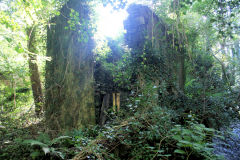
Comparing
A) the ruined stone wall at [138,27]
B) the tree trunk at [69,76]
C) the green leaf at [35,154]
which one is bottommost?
the green leaf at [35,154]

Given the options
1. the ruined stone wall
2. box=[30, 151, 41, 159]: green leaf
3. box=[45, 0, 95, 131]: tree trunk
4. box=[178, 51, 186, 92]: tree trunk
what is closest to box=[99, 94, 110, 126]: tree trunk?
box=[45, 0, 95, 131]: tree trunk

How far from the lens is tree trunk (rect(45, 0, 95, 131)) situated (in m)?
5.07

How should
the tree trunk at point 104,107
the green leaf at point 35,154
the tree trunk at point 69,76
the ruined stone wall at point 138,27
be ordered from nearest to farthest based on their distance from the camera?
the green leaf at point 35,154
the tree trunk at point 69,76
the tree trunk at point 104,107
the ruined stone wall at point 138,27

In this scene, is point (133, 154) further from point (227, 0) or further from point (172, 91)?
point (172, 91)

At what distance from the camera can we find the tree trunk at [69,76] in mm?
5070

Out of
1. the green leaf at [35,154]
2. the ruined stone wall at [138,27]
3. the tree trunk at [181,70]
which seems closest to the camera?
the green leaf at [35,154]

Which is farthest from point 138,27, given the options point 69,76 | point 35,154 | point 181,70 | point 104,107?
point 35,154

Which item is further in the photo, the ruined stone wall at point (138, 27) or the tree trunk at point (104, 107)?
the ruined stone wall at point (138, 27)

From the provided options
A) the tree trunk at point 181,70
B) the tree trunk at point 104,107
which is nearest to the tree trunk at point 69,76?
the tree trunk at point 104,107

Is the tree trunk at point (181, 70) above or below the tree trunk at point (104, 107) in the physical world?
above

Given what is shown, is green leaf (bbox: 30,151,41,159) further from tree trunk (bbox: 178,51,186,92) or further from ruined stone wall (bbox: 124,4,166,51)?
tree trunk (bbox: 178,51,186,92)

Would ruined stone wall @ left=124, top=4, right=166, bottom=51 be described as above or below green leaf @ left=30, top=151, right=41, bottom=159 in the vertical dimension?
above

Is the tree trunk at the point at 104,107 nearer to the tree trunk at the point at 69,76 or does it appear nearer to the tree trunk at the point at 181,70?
the tree trunk at the point at 69,76

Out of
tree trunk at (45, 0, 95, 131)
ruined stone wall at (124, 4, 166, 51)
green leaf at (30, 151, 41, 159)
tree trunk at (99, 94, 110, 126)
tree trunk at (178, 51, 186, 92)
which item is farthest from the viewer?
tree trunk at (178, 51, 186, 92)
